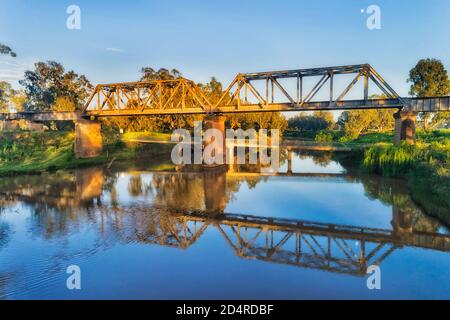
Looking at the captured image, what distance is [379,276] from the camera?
10719 mm

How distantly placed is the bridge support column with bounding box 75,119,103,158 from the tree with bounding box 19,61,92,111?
1516 inches

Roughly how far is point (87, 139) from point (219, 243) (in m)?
40.7

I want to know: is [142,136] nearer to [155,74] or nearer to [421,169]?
[155,74]

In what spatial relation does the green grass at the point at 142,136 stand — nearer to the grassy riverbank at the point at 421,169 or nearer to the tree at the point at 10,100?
the grassy riverbank at the point at 421,169

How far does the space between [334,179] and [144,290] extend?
26.3 m

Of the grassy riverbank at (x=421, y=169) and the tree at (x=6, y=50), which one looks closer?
the grassy riverbank at (x=421, y=169)

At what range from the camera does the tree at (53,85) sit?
85.2 meters

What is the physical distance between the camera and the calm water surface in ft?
32.9

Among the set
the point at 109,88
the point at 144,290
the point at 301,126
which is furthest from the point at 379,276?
the point at 301,126

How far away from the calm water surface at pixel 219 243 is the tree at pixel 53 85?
225 ft

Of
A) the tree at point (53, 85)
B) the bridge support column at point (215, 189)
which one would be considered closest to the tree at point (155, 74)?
the tree at point (53, 85)

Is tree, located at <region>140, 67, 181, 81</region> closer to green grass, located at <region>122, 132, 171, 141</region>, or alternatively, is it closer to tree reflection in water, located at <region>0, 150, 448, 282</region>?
green grass, located at <region>122, 132, 171, 141</region>

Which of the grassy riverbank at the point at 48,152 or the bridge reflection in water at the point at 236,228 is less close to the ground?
the grassy riverbank at the point at 48,152
